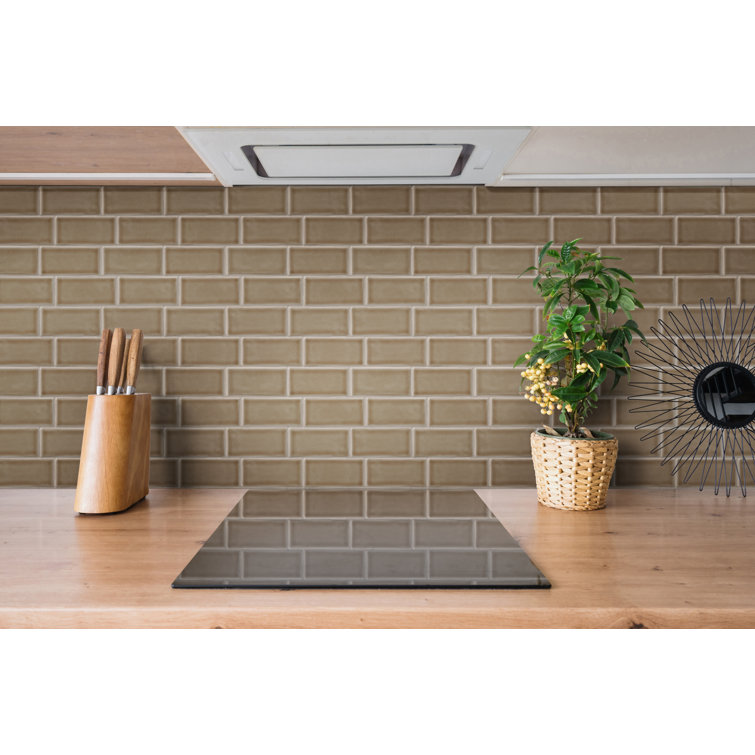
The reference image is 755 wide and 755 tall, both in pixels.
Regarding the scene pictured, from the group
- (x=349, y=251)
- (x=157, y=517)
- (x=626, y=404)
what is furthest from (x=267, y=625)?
(x=626, y=404)

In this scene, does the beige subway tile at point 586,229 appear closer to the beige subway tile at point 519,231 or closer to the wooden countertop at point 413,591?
the beige subway tile at point 519,231

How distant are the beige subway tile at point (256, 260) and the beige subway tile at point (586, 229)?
0.62 metres

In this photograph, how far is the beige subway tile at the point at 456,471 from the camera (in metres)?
1.42

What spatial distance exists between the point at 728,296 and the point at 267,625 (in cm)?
123

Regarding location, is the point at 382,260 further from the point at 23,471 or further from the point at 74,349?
the point at 23,471

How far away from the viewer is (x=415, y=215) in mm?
1396

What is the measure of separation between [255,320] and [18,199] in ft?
1.92

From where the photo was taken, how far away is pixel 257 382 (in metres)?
1.41

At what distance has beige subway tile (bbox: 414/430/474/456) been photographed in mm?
1416

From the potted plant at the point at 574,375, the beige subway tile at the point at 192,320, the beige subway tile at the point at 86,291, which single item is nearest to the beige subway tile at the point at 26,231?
the beige subway tile at the point at 86,291

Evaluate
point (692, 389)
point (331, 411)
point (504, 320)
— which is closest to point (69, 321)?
point (331, 411)
